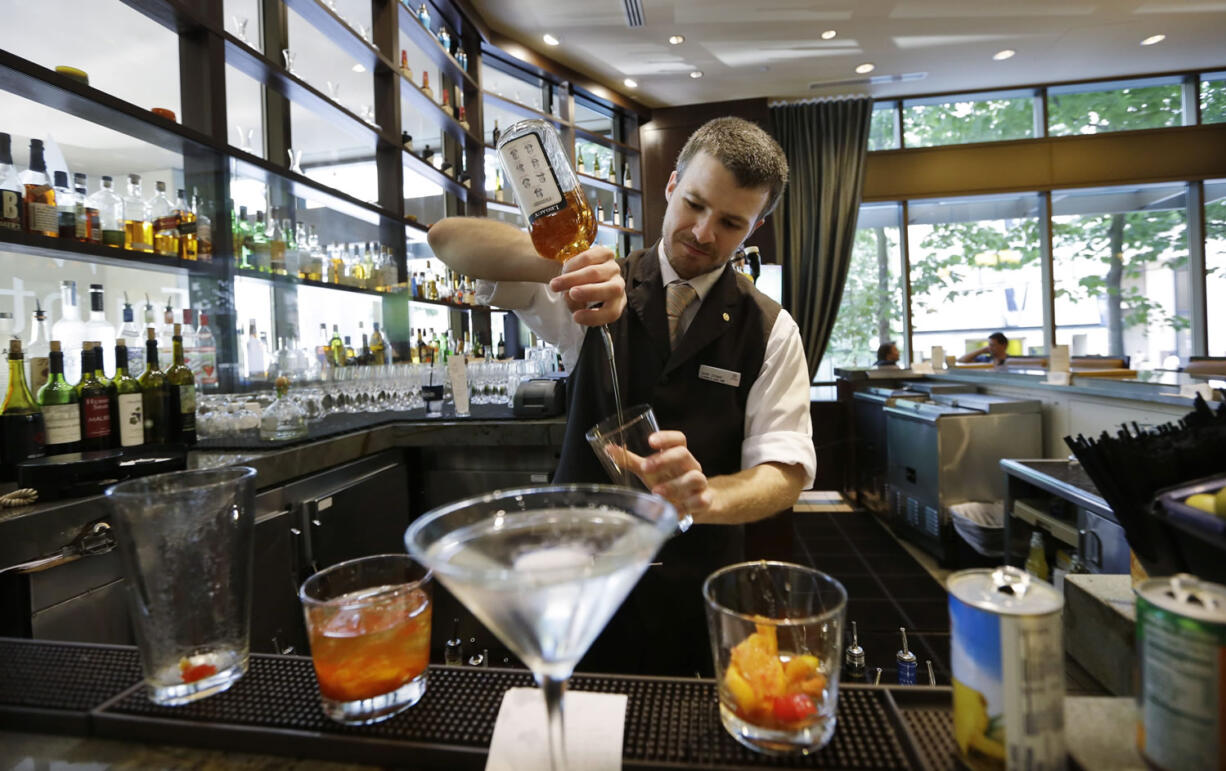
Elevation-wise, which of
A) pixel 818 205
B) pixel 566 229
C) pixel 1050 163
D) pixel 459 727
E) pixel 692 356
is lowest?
pixel 459 727

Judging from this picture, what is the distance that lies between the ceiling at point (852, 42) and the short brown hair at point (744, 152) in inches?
142

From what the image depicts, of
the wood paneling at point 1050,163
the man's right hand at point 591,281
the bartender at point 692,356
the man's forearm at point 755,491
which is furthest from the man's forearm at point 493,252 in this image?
the wood paneling at point 1050,163

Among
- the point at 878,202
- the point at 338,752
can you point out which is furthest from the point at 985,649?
the point at 878,202

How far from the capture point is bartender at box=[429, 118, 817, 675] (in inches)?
55.6

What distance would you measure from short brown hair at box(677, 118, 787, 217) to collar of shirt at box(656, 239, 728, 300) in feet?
0.75

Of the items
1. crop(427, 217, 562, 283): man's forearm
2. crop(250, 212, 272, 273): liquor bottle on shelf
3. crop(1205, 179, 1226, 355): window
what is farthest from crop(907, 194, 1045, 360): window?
crop(427, 217, 562, 283): man's forearm

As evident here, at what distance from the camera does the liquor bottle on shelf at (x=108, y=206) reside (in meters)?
2.00

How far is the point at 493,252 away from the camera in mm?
1441

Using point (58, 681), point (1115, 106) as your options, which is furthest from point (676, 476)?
point (1115, 106)

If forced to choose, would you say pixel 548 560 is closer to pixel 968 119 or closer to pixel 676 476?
pixel 676 476

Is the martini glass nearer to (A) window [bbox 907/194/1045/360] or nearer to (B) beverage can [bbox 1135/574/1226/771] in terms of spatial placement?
(B) beverage can [bbox 1135/574/1226/771]

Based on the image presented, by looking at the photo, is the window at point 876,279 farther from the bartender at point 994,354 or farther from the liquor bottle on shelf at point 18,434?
the liquor bottle on shelf at point 18,434

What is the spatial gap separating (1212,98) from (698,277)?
813 centimetres

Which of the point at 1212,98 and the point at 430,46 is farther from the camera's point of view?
the point at 1212,98
